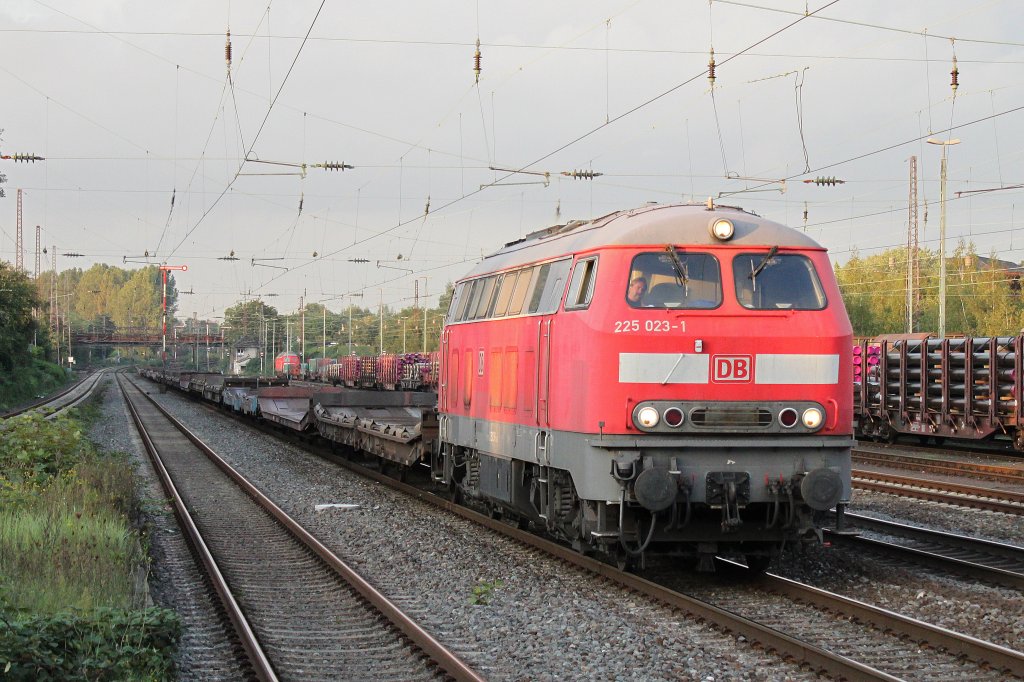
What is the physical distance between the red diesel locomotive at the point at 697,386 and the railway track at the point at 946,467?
35.4 feet

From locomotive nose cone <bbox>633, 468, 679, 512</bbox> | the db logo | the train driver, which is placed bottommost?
locomotive nose cone <bbox>633, 468, 679, 512</bbox>

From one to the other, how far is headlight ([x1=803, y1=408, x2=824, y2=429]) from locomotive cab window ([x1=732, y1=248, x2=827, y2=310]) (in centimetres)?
98

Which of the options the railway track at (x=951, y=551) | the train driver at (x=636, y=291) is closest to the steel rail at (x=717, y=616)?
the train driver at (x=636, y=291)

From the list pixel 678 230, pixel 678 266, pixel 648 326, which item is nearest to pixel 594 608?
pixel 648 326

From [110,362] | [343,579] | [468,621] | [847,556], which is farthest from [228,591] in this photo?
[110,362]

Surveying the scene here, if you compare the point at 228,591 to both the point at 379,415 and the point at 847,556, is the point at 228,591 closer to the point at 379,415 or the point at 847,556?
the point at 847,556

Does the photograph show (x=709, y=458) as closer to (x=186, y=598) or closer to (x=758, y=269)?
(x=758, y=269)

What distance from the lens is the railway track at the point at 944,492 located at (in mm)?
15891

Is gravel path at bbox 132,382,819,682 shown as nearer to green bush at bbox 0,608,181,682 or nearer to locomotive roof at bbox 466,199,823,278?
green bush at bbox 0,608,181,682

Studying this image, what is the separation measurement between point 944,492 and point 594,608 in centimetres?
1024

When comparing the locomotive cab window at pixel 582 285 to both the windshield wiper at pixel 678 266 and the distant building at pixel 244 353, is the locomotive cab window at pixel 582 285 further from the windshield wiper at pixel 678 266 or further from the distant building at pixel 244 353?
the distant building at pixel 244 353

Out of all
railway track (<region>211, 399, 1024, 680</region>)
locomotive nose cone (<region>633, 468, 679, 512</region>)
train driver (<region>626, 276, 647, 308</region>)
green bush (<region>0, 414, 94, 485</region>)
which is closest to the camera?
railway track (<region>211, 399, 1024, 680</region>)

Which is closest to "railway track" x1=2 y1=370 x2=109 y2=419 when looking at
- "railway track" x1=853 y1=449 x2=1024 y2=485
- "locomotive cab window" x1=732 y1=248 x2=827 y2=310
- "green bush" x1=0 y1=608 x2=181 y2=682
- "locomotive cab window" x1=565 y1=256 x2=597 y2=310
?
"locomotive cab window" x1=565 y1=256 x2=597 y2=310

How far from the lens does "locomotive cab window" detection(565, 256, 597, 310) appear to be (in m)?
10.5
